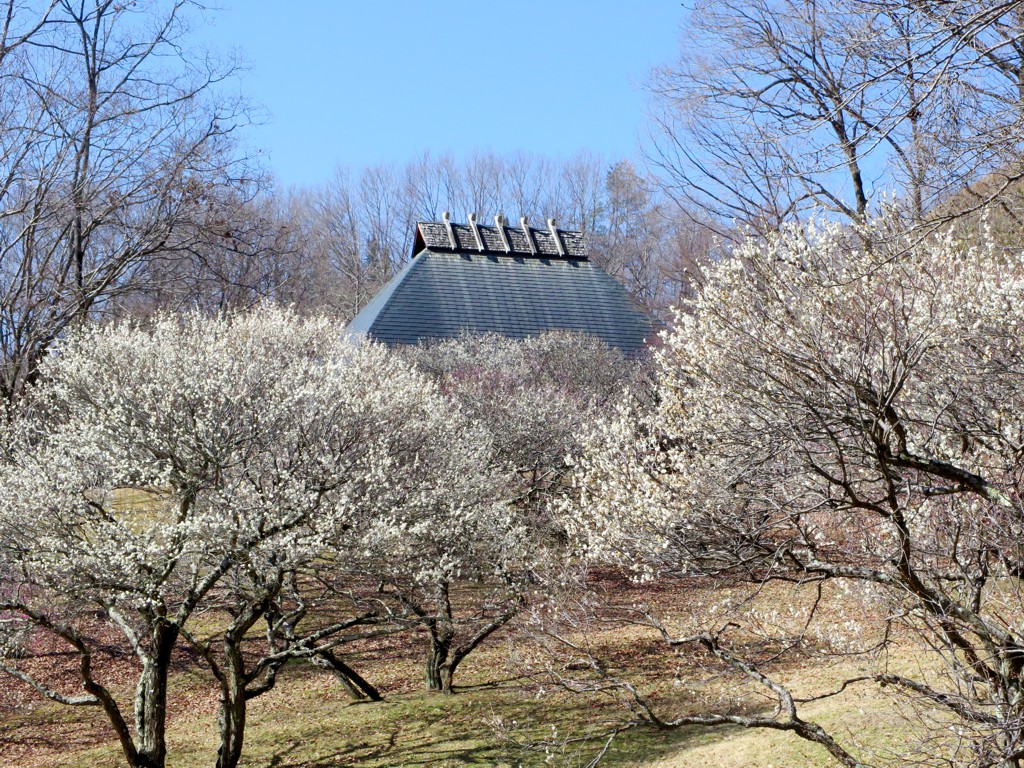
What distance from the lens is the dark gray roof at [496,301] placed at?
29641 mm

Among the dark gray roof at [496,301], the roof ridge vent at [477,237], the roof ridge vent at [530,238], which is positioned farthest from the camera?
the roof ridge vent at [530,238]

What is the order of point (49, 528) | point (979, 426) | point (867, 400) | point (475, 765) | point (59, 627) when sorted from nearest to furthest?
point (867, 400), point (979, 426), point (59, 627), point (49, 528), point (475, 765)

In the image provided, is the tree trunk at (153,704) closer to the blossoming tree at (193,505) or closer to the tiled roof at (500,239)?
the blossoming tree at (193,505)

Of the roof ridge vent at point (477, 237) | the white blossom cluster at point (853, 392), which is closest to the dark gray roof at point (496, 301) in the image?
the roof ridge vent at point (477, 237)

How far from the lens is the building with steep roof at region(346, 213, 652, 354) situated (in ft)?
97.8

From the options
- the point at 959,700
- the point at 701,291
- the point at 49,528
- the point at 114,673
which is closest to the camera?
the point at 959,700

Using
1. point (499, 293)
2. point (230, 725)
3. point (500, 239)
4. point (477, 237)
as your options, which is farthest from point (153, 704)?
point (500, 239)

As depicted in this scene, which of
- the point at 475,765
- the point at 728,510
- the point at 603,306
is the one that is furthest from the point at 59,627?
the point at 603,306

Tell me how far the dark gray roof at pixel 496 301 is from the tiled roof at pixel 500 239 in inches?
4.4

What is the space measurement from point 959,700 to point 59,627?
781 cm

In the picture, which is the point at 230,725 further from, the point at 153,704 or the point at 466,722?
the point at 466,722

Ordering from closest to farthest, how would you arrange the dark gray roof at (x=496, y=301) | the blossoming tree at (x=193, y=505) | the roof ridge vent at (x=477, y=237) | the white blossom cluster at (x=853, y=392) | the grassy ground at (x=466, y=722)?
the white blossom cluster at (x=853, y=392)
the blossoming tree at (x=193, y=505)
the grassy ground at (x=466, y=722)
the dark gray roof at (x=496, y=301)
the roof ridge vent at (x=477, y=237)

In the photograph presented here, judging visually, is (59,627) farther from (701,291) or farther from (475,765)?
(701,291)

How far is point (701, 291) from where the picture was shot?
7.35 meters
